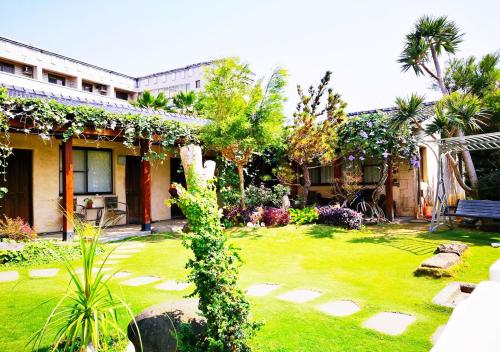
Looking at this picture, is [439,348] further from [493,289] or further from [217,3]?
[217,3]

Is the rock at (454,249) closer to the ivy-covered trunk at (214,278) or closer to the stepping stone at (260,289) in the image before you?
the stepping stone at (260,289)

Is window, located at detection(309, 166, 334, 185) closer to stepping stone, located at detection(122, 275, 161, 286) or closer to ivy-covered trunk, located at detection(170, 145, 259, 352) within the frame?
stepping stone, located at detection(122, 275, 161, 286)

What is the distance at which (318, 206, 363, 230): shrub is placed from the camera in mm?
9961

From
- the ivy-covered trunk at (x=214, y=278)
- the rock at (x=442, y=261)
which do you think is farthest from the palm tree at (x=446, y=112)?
the ivy-covered trunk at (x=214, y=278)

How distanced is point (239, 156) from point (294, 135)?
1.93 meters

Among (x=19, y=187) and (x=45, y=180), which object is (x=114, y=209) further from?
(x=19, y=187)

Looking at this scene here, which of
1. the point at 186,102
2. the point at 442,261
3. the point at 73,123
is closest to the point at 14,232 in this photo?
the point at 73,123

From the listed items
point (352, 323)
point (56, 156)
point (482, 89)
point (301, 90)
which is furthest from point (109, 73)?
point (352, 323)

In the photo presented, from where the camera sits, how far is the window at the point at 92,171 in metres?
10.7

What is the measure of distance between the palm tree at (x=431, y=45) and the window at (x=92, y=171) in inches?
419

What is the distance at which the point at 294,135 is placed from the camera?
36.4ft

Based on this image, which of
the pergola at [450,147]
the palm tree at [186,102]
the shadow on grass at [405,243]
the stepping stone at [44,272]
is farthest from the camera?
the palm tree at [186,102]

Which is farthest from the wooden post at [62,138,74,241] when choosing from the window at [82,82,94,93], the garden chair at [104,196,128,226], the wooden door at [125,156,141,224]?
the window at [82,82,94,93]

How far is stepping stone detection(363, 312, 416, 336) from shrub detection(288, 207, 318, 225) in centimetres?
678
